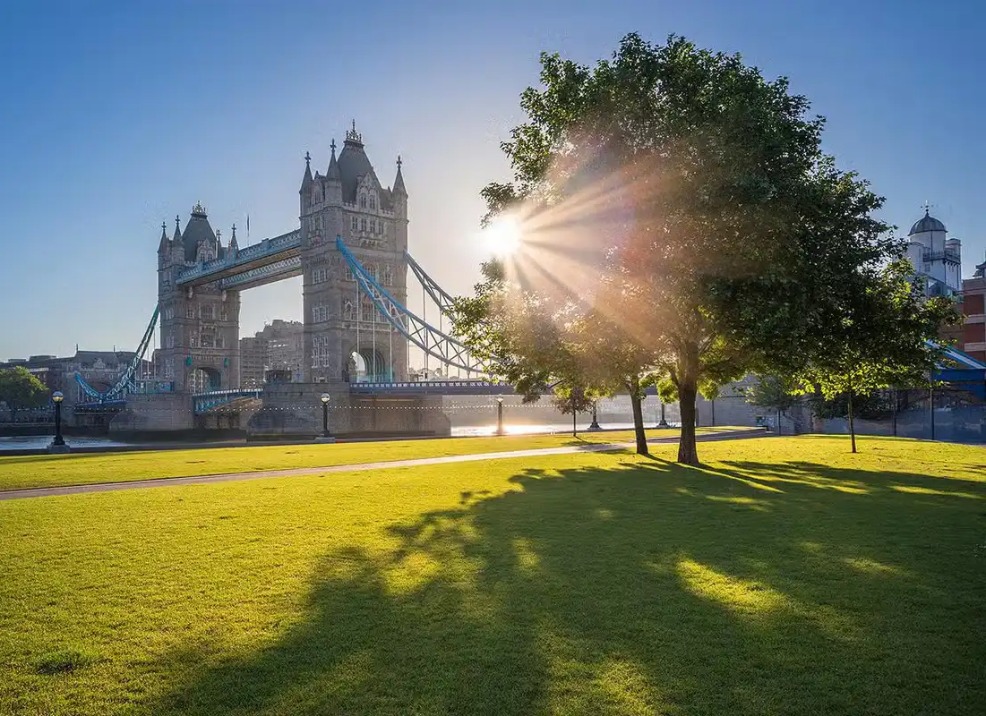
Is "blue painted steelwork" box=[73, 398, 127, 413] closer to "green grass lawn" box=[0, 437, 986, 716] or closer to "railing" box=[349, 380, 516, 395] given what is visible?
"railing" box=[349, 380, 516, 395]

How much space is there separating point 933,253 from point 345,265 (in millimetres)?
71370

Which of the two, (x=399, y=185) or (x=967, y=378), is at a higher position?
(x=399, y=185)

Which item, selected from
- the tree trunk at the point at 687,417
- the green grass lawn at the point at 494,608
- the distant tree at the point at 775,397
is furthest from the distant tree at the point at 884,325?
the distant tree at the point at 775,397

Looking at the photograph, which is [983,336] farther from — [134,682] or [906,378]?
[134,682]

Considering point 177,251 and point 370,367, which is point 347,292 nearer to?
point 370,367

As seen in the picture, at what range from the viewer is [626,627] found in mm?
6172

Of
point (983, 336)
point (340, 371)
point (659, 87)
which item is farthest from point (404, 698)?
point (340, 371)

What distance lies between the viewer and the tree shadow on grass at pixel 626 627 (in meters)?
4.86

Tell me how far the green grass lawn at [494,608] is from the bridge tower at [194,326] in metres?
106

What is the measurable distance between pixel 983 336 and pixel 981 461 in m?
38.8

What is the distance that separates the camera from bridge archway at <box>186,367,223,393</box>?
372 ft

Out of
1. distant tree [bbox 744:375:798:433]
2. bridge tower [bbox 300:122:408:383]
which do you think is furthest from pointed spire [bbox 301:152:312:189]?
distant tree [bbox 744:375:798:433]

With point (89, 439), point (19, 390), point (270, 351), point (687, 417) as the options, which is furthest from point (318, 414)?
point (270, 351)

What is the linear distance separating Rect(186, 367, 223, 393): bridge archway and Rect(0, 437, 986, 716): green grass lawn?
108m
